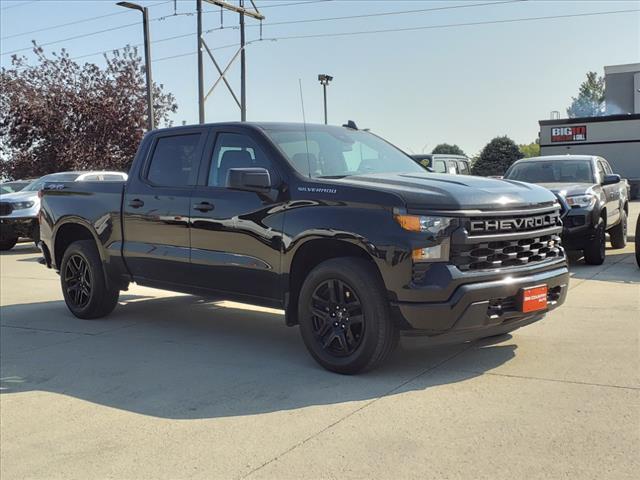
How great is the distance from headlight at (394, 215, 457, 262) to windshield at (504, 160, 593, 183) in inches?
283

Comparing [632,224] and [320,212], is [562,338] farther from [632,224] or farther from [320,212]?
[632,224]

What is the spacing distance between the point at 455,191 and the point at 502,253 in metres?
0.55

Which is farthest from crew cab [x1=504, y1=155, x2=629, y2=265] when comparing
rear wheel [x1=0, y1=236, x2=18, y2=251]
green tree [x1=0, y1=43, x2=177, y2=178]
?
green tree [x1=0, y1=43, x2=177, y2=178]

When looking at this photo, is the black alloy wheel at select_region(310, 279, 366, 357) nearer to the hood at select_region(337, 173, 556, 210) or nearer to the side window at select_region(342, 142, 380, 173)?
the hood at select_region(337, 173, 556, 210)

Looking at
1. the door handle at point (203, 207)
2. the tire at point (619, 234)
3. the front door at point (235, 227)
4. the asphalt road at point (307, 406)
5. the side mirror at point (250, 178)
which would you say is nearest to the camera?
the asphalt road at point (307, 406)

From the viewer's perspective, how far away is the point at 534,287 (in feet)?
15.4

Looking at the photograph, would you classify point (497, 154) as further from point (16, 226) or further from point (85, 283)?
point (85, 283)

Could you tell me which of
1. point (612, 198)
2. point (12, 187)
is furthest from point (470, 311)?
point (12, 187)

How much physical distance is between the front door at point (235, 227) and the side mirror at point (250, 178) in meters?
0.13

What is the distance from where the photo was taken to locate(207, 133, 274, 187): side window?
18.2 feet

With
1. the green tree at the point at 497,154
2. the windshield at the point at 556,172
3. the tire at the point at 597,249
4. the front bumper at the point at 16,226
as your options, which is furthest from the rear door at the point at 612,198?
the green tree at the point at 497,154

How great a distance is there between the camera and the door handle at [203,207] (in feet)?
18.6

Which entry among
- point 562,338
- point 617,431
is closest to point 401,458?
point 617,431

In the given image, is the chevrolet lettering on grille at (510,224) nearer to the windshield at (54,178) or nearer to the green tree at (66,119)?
the windshield at (54,178)
